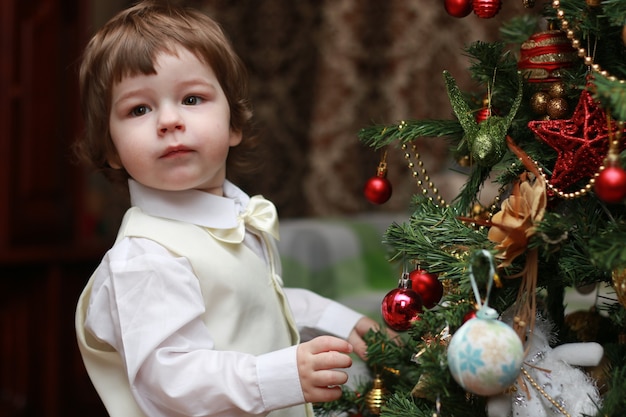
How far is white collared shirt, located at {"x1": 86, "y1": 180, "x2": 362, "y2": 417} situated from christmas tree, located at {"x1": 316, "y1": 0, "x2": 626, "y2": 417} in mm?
144

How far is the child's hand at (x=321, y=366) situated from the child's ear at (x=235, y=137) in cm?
40

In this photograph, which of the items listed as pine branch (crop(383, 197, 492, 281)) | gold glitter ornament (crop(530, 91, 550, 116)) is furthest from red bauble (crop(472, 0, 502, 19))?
pine branch (crop(383, 197, 492, 281))

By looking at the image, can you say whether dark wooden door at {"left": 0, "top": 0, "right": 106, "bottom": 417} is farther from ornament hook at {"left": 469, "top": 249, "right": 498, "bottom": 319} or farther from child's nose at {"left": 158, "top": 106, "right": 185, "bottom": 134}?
ornament hook at {"left": 469, "top": 249, "right": 498, "bottom": 319}

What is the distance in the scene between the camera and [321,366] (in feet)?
3.00

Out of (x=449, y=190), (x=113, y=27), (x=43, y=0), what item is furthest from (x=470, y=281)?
(x=43, y=0)

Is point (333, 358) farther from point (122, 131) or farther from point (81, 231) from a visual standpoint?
point (81, 231)

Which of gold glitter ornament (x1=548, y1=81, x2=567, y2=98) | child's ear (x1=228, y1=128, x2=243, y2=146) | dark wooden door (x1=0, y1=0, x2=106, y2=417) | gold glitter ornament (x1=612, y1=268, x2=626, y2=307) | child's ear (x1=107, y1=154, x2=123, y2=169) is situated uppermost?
gold glitter ornament (x1=548, y1=81, x2=567, y2=98)

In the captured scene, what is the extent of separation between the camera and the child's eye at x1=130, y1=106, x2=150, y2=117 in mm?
1054

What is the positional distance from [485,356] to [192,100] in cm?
53

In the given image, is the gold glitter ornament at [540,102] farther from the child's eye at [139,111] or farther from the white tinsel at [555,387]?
the child's eye at [139,111]

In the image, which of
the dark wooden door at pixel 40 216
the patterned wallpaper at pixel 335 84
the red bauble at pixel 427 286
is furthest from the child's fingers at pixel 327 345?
the patterned wallpaper at pixel 335 84

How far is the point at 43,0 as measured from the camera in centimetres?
219

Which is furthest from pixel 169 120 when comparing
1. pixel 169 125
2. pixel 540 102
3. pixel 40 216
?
pixel 40 216

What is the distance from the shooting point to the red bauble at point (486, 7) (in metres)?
1.00
